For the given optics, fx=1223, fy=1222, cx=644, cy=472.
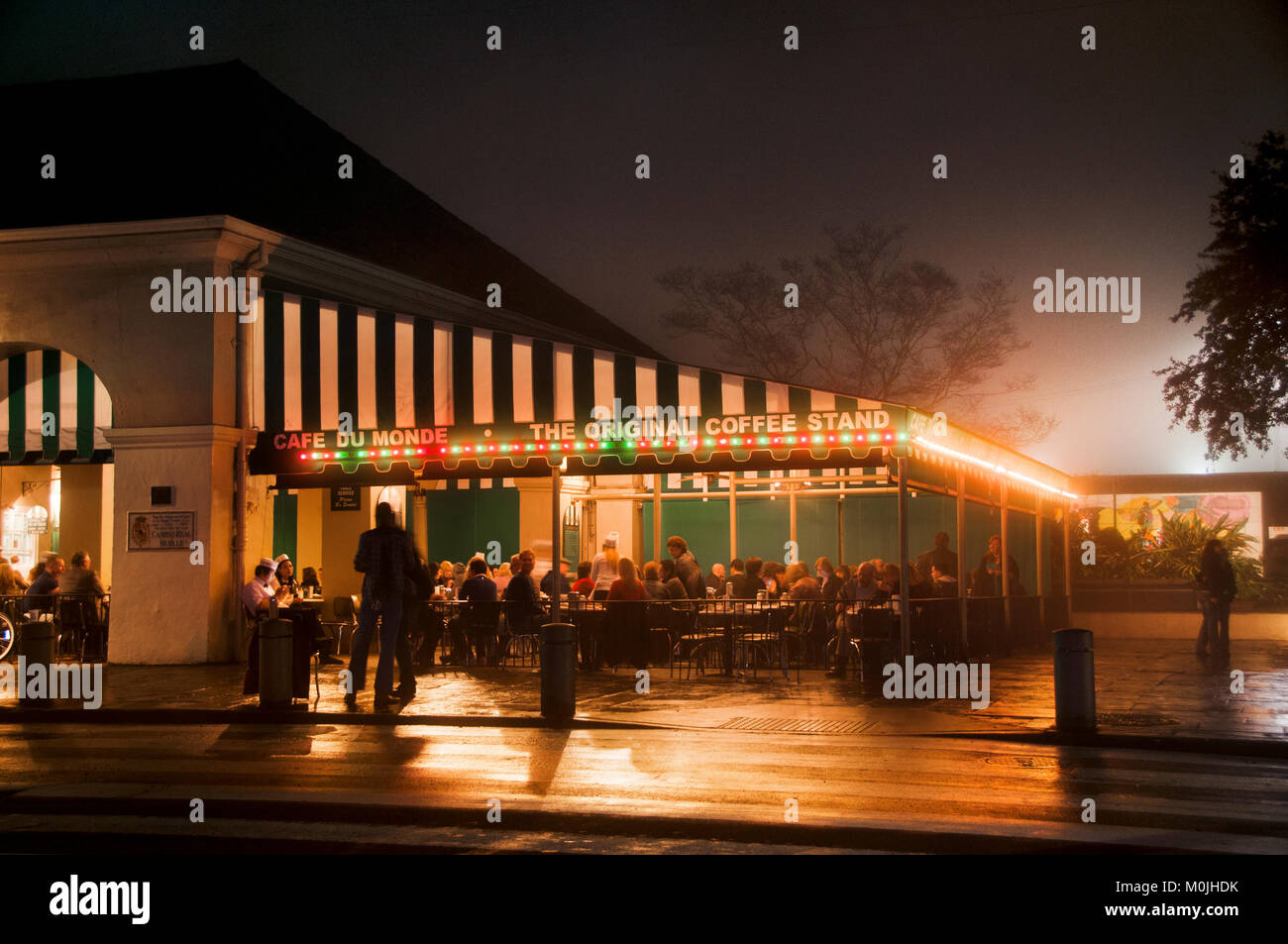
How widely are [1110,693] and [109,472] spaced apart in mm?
17168

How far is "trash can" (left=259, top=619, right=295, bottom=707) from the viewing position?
12.0 metres

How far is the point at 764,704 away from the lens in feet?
40.1

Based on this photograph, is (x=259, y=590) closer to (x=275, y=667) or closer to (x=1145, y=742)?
(x=275, y=667)

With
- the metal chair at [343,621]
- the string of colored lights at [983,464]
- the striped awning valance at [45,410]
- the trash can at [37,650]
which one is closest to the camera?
the trash can at [37,650]

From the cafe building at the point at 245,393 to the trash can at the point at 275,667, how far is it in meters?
3.66

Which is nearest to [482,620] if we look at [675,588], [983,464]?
[675,588]

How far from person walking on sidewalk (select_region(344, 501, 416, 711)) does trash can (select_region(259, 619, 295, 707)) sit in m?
0.69

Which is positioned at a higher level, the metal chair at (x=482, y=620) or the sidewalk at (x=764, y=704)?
the metal chair at (x=482, y=620)

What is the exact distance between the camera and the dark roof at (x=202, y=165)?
18.1 metres

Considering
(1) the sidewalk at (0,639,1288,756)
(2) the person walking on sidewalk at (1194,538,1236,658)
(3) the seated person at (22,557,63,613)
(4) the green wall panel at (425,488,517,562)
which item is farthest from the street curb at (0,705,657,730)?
(4) the green wall panel at (425,488,517,562)

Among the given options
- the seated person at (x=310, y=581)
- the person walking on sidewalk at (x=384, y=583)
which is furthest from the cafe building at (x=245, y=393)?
the person walking on sidewalk at (x=384, y=583)

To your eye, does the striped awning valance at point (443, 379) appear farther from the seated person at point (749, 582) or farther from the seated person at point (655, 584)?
the seated person at point (749, 582)
